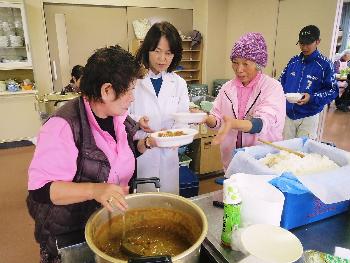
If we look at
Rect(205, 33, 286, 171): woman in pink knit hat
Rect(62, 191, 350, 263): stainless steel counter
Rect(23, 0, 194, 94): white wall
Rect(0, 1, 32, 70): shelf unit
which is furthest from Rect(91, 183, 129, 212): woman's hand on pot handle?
Rect(23, 0, 194, 94): white wall

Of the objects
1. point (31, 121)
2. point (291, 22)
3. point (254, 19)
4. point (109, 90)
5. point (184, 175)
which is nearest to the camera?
point (109, 90)

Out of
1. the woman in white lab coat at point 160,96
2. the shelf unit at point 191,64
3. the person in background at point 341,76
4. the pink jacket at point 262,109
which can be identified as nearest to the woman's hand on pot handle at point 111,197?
the woman in white lab coat at point 160,96

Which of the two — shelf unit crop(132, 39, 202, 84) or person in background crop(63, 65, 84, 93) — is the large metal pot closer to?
person in background crop(63, 65, 84, 93)

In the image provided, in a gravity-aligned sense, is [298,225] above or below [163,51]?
below

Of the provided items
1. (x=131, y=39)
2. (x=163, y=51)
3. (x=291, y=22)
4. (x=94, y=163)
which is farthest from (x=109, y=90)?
(x=131, y=39)

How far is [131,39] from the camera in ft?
17.2

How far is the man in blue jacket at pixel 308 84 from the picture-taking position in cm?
278

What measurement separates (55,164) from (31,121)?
4.11 m

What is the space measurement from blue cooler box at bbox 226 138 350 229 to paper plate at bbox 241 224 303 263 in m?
0.15

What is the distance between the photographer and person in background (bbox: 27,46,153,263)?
2.96 ft

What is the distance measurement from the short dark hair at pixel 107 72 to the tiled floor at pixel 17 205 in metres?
1.73

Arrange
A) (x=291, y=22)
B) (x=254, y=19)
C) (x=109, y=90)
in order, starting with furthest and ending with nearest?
(x=254, y=19)
(x=291, y=22)
(x=109, y=90)

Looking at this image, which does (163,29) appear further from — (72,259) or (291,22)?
(291,22)

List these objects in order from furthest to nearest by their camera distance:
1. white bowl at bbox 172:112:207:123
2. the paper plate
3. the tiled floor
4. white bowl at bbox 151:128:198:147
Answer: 1. the tiled floor
2. white bowl at bbox 172:112:207:123
3. white bowl at bbox 151:128:198:147
4. the paper plate
